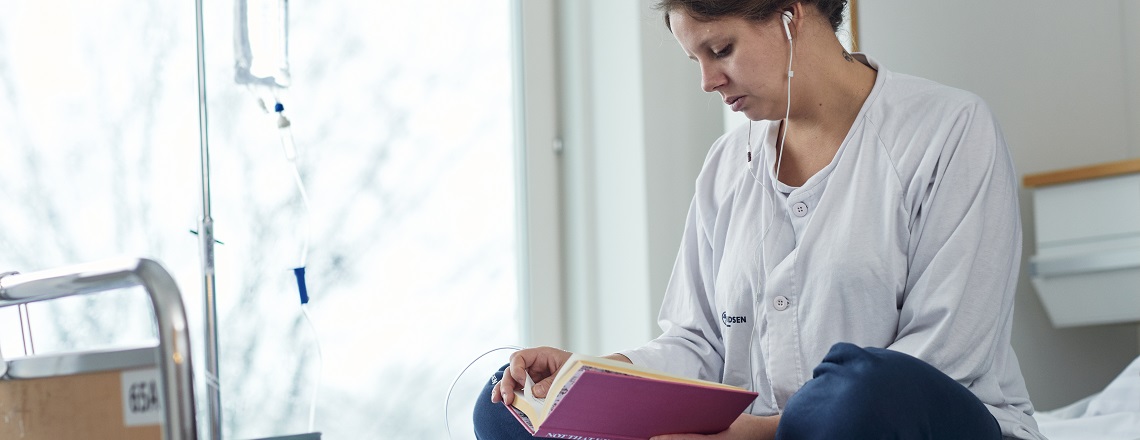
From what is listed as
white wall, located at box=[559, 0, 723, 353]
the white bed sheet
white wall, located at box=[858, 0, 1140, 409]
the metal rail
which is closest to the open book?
the metal rail

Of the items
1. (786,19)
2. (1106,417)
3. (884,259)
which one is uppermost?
(786,19)

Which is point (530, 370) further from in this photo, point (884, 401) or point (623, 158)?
point (623, 158)

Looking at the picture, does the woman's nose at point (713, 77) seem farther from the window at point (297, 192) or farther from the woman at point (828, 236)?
the window at point (297, 192)

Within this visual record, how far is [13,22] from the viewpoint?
5.70 ft

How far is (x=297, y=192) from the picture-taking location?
2152mm

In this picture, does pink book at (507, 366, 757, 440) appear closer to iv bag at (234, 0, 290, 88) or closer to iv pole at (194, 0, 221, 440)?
iv pole at (194, 0, 221, 440)

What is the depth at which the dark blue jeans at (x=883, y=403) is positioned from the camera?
3.34ft

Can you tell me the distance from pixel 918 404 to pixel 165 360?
2.30 feet

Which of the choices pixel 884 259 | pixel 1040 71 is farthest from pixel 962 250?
pixel 1040 71

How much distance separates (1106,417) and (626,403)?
3.27ft

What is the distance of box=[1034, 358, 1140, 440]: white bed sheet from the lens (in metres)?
1.60

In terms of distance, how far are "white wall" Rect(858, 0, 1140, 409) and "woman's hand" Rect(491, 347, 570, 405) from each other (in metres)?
1.39

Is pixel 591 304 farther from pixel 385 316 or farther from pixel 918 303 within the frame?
pixel 918 303

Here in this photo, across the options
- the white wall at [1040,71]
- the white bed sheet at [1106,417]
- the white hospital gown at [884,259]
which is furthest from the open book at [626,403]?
the white wall at [1040,71]
